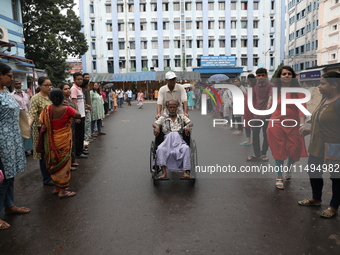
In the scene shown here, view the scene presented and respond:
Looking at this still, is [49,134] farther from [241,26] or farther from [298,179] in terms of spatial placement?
[241,26]

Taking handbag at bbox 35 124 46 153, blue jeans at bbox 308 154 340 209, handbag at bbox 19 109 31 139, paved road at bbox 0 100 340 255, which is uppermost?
handbag at bbox 19 109 31 139

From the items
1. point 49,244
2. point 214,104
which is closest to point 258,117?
point 49,244

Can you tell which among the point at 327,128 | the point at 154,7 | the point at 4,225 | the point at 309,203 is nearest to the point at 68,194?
the point at 4,225

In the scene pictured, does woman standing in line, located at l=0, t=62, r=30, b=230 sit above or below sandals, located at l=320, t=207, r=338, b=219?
above

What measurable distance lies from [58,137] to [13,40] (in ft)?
50.1

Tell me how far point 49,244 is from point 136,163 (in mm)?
3298

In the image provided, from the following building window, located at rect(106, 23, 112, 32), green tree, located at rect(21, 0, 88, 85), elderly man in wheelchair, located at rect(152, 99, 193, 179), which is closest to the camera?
elderly man in wheelchair, located at rect(152, 99, 193, 179)

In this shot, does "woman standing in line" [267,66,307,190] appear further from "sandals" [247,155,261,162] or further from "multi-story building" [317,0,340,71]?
"multi-story building" [317,0,340,71]

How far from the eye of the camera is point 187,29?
43875 mm

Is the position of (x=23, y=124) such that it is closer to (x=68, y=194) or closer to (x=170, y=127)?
(x=68, y=194)

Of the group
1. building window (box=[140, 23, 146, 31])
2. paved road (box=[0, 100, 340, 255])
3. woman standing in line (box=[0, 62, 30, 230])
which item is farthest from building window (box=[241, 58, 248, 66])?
woman standing in line (box=[0, 62, 30, 230])

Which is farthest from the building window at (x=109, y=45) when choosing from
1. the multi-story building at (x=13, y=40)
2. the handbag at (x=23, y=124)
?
the handbag at (x=23, y=124)

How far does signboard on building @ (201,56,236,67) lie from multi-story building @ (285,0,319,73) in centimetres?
749

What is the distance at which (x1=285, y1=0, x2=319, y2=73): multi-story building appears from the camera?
131 feet
